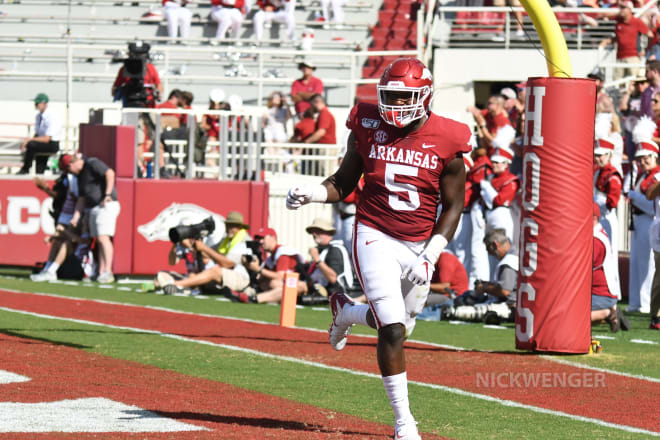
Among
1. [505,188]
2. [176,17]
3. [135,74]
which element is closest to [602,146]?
[505,188]

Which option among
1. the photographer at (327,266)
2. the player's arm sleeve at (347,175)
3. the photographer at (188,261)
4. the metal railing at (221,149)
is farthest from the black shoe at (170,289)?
the player's arm sleeve at (347,175)

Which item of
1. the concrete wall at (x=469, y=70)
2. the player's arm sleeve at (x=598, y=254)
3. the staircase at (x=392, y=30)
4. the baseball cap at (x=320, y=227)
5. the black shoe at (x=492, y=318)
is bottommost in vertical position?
the black shoe at (x=492, y=318)

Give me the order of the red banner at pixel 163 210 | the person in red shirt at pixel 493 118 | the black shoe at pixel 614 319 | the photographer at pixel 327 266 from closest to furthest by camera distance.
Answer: the black shoe at pixel 614 319 → the photographer at pixel 327 266 → the person in red shirt at pixel 493 118 → the red banner at pixel 163 210

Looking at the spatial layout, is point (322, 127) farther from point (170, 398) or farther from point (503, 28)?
point (170, 398)

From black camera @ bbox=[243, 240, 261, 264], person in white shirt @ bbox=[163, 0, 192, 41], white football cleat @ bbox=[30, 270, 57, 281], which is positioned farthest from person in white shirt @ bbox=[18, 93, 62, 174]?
black camera @ bbox=[243, 240, 261, 264]

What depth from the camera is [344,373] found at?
342 inches

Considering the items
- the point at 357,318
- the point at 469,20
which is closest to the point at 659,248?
the point at 357,318

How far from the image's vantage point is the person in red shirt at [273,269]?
14.4m

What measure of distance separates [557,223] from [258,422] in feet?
12.2

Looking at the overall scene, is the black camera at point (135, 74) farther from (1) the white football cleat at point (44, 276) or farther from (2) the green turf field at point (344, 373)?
(2) the green turf field at point (344, 373)

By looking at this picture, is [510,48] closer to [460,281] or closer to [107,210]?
[107,210]

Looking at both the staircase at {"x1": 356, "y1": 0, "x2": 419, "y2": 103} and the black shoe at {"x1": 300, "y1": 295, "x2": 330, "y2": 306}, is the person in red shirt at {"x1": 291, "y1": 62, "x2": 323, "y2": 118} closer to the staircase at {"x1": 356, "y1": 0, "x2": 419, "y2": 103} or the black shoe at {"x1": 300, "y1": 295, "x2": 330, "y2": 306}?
the staircase at {"x1": 356, "y1": 0, "x2": 419, "y2": 103}

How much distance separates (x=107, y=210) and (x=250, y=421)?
33.6 ft

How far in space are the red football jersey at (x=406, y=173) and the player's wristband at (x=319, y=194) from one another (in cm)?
23
